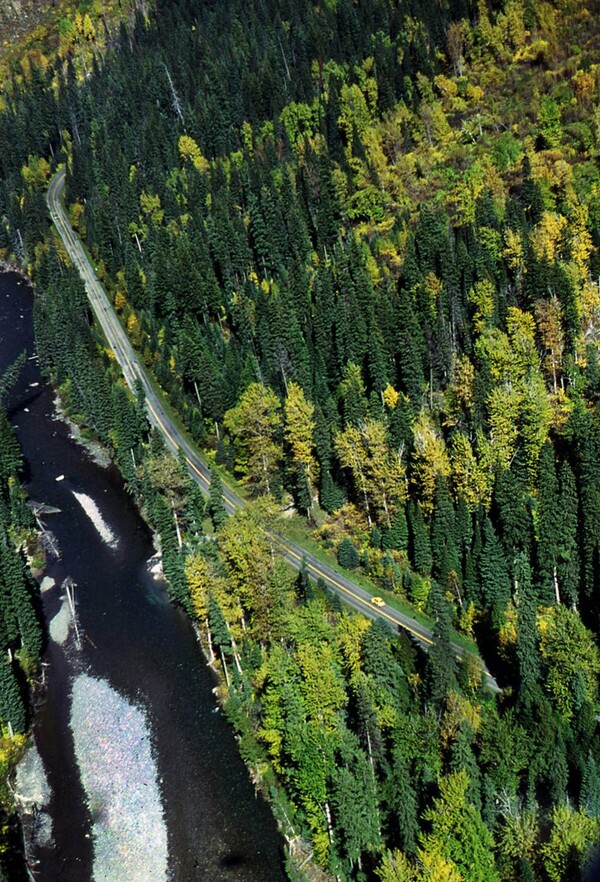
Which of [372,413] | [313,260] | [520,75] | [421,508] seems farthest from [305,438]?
[520,75]

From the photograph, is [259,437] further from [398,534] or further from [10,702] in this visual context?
[10,702]

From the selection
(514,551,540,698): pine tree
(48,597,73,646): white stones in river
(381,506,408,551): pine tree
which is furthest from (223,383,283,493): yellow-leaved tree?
(514,551,540,698): pine tree

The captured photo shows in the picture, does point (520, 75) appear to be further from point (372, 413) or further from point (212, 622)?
point (212, 622)

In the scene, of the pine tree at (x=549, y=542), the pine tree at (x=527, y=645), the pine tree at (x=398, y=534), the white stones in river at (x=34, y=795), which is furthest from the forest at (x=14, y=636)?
the pine tree at (x=549, y=542)

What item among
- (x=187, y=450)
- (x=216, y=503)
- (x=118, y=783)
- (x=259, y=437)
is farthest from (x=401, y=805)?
(x=187, y=450)

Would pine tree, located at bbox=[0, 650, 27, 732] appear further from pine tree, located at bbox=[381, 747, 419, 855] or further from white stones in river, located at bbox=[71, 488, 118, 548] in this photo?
pine tree, located at bbox=[381, 747, 419, 855]

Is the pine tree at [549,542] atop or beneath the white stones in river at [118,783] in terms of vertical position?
atop

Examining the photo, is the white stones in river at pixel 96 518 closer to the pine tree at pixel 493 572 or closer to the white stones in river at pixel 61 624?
the white stones in river at pixel 61 624
